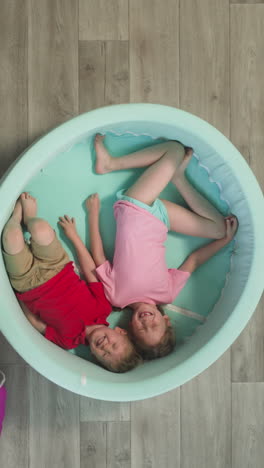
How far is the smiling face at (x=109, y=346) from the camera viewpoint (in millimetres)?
1154

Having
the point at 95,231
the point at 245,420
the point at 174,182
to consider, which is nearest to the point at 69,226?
the point at 95,231

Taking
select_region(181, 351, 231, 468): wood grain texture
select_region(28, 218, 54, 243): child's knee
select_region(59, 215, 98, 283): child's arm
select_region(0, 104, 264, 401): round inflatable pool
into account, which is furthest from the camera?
select_region(181, 351, 231, 468): wood grain texture

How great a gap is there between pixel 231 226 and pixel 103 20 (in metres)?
0.66

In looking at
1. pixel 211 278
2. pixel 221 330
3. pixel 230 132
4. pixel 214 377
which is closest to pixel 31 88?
pixel 230 132

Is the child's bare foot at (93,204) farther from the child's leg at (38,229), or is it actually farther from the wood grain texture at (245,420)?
the wood grain texture at (245,420)

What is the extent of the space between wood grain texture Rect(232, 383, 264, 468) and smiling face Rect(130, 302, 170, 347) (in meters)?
0.36

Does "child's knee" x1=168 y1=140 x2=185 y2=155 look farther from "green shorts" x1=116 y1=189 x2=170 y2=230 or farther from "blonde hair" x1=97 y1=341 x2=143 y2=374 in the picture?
"blonde hair" x1=97 y1=341 x2=143 y2=374

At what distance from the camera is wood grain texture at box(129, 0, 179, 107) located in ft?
4.43

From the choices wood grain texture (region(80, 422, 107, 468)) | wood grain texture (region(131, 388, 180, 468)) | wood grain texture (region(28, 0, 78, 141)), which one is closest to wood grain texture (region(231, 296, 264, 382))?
wood grain texture (region(131, 388, 180, 468))

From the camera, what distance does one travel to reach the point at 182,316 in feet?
4.27

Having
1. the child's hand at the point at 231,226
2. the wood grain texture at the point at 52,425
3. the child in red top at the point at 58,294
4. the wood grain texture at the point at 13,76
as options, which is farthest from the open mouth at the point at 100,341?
the wood grain texture at the point at 13,76

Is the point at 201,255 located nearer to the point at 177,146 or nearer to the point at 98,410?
the point at 177,146

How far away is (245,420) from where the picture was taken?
4.52 feet

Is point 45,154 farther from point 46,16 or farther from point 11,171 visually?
point 46,16
